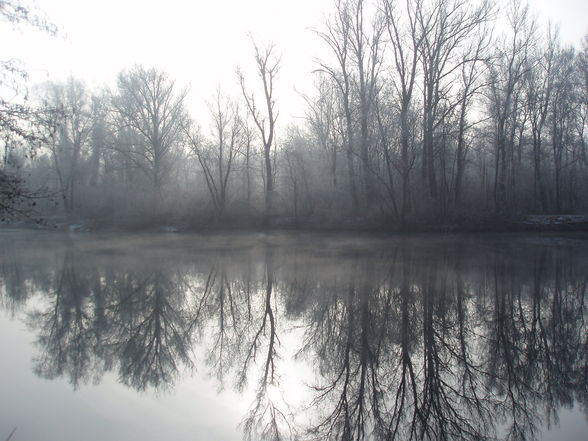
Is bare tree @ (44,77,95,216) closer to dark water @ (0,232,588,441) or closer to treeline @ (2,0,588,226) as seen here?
treeline @ (2,0,588,226)

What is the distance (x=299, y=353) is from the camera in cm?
695

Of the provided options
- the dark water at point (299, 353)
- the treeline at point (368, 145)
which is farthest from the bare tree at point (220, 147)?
the dark water at point (299, 353)

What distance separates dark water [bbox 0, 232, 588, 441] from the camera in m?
4.84

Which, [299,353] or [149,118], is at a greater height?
[149,118]

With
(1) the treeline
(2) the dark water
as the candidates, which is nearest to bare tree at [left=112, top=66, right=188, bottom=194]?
(1) the treeline

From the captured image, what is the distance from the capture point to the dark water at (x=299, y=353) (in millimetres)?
4836

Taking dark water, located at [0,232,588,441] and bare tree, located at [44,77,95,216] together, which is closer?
dark water, located at [0,232,588,441]

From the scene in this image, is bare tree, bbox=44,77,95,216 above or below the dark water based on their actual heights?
above

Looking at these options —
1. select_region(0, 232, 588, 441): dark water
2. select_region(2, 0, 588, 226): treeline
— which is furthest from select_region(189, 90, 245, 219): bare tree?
select_region(0, 232, 588, 441): dark water

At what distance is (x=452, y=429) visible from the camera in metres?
4.66

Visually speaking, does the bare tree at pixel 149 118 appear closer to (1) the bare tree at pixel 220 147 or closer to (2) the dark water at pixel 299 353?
(1) the bare tree at pixel 220 147

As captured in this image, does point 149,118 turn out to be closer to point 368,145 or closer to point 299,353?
point 368,145

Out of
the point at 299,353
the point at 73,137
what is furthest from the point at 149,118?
the point at 299,353

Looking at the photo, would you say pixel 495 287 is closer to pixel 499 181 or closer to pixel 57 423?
pixel 57 423
